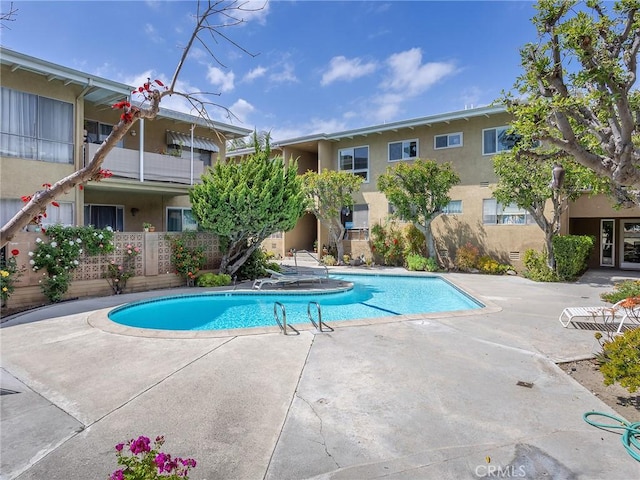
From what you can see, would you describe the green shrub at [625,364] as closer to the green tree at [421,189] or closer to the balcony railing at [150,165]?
the green tree at [421,189]

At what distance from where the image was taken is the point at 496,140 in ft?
64.6

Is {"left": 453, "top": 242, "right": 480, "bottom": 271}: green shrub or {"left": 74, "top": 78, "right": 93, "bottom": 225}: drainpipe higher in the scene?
{"left": 74, "top": 78, "right": 93, "bottom": 225}: drainpipe

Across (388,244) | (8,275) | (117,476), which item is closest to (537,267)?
(388,244)

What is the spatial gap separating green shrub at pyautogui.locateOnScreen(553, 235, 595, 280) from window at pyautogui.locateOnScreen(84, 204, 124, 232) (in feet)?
66.3

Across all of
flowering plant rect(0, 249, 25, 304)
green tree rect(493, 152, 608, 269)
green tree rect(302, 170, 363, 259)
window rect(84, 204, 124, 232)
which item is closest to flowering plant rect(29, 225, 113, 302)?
flowering plant rect(0, 249, 25, 304)

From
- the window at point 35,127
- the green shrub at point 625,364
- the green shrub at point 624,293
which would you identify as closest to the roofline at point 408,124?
the green shrub at point 624,293

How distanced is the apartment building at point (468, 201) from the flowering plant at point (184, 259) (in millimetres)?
7217

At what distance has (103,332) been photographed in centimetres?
826

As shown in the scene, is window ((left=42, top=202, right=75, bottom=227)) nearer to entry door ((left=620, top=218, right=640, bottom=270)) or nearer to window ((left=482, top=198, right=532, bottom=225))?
window ((left=482, top=198, right=532, bottom=225))

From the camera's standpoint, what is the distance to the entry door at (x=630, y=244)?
20.6 metres

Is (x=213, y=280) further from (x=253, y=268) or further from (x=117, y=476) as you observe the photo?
(x=117, y=476)

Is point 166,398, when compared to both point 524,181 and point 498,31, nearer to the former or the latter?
point 498,31

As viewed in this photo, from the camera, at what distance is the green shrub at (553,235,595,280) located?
1614cm

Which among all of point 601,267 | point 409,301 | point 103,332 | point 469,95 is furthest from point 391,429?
point 601,267
